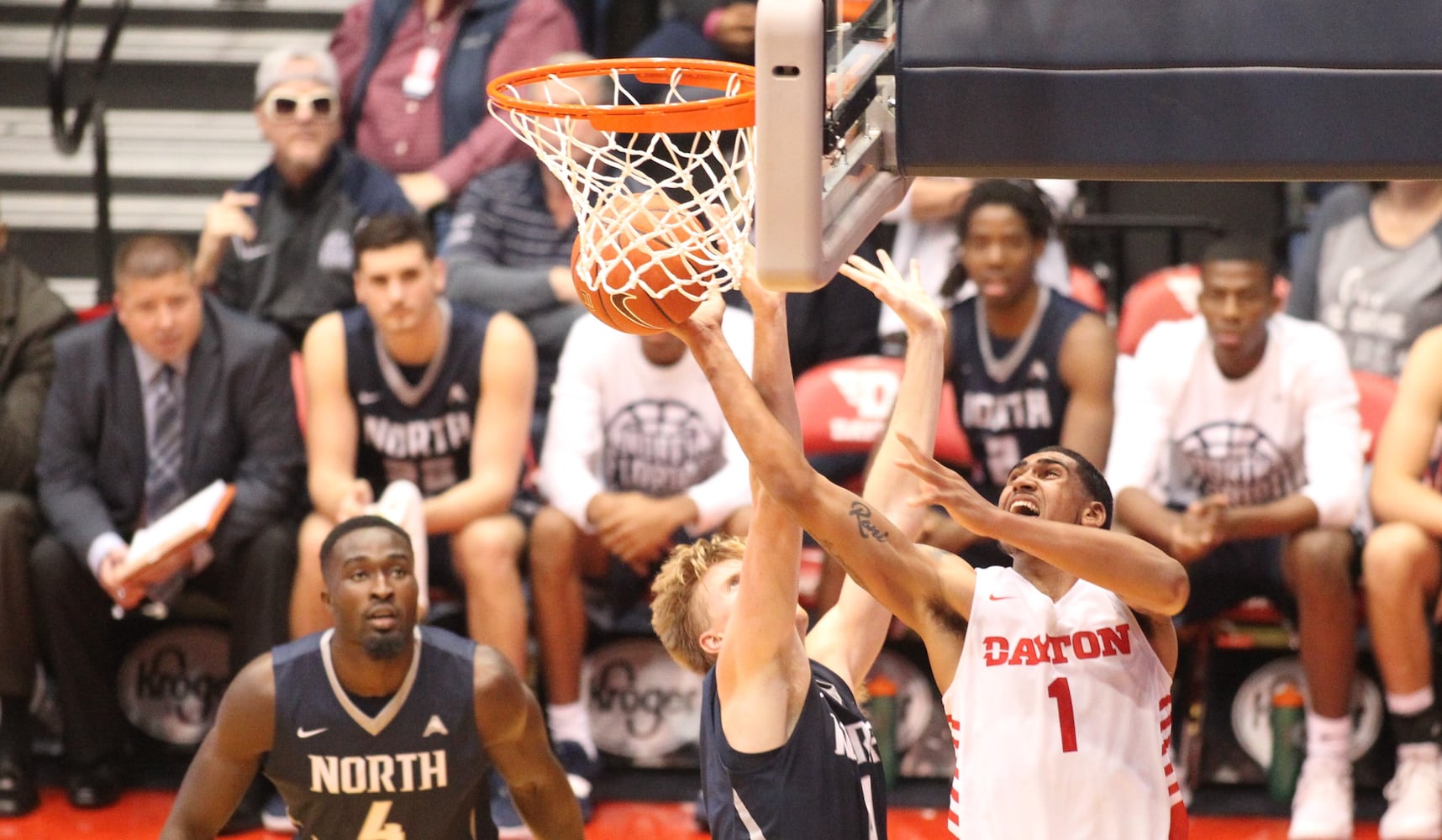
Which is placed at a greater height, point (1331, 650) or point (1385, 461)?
point (1385, 461)

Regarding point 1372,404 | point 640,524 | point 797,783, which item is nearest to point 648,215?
point 797,783

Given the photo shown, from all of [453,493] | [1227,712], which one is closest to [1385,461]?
[1227,712]

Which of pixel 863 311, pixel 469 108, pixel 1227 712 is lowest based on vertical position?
pixel 1227 712

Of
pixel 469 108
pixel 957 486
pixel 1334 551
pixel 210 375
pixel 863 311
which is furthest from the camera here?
pixel 469 108

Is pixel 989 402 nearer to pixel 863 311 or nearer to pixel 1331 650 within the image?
pixel 863 311

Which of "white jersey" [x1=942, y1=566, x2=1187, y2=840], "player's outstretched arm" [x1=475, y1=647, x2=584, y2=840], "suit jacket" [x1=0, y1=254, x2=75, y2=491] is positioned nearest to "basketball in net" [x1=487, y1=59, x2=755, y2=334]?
"white jersey" [x1=942, y1=566, x2=1187, y2=840]

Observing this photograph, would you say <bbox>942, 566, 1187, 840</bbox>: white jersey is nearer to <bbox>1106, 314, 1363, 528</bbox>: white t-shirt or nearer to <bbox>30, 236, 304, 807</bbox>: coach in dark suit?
<bbox>1106, 314, 1363, 528</bbox>: white t-shirt

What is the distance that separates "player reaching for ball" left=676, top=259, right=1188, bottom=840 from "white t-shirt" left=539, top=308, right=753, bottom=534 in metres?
2.40

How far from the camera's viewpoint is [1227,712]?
5.86 metres

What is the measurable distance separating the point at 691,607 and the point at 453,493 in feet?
7.92

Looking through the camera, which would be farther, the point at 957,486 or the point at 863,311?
the point at 863,311

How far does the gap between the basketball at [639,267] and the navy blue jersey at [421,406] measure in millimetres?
2979

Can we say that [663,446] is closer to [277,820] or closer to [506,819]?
[506,819]

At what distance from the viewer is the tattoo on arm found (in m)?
3.11
